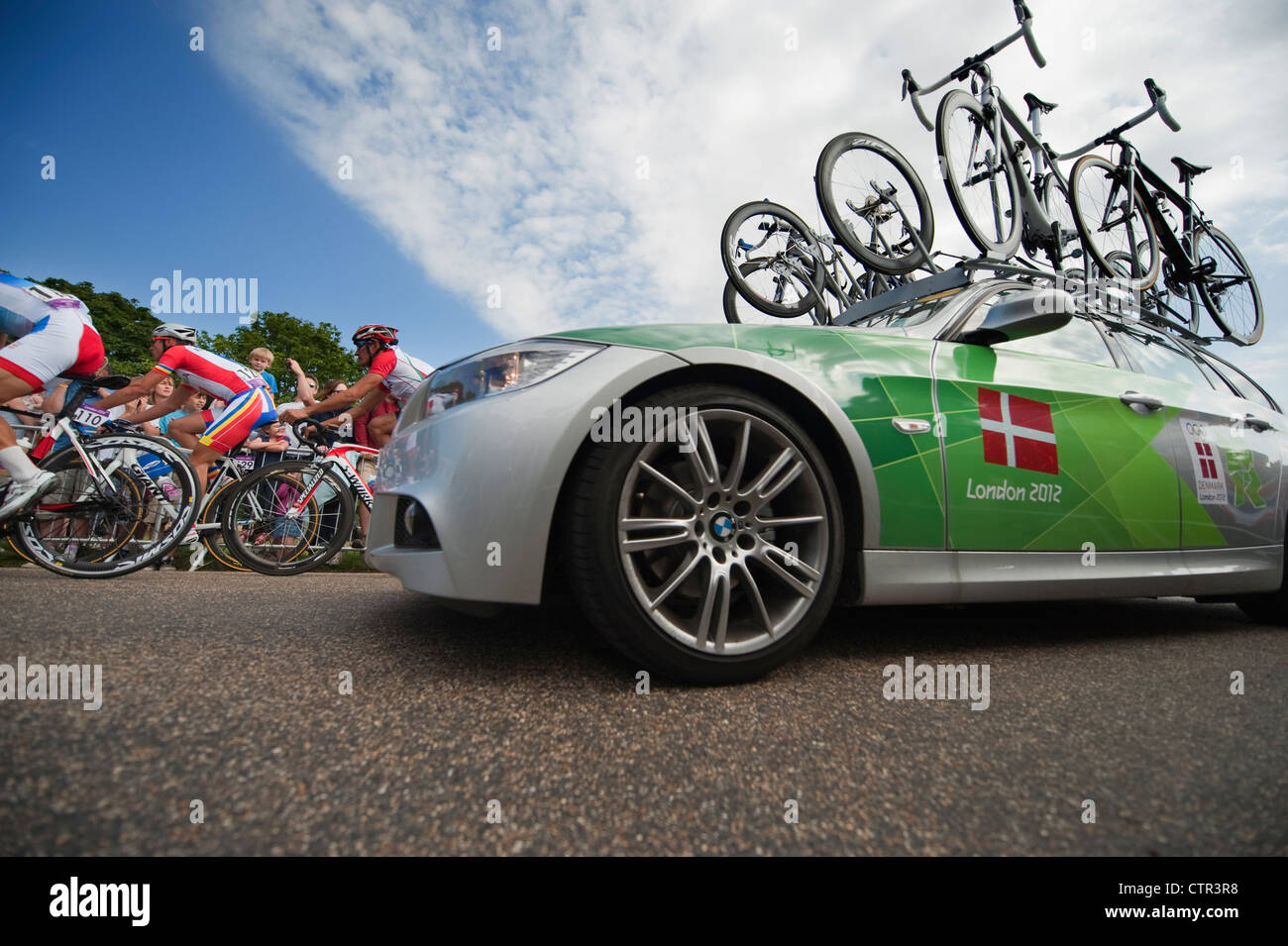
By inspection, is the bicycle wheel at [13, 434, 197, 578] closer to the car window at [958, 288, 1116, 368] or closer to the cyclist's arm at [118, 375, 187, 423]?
the cyclist's arm at [118, 375, 187, 423]

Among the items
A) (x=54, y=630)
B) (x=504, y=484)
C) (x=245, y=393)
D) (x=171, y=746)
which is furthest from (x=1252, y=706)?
(x=245, y=393)

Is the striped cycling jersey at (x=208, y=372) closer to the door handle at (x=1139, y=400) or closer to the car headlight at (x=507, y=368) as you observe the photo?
the car headlight at (x=507, y=368)

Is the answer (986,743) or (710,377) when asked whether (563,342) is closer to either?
(710,377)

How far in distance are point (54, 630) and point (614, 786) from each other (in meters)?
1.91

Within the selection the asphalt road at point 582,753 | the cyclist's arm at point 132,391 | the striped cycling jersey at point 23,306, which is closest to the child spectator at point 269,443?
the cyclist's arm at point 132,391

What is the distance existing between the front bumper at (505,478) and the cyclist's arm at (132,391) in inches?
132

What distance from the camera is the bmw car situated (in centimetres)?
144

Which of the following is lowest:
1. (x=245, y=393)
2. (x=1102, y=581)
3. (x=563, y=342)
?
(x=1102, y=581)

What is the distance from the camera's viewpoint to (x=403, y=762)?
1.00 meters

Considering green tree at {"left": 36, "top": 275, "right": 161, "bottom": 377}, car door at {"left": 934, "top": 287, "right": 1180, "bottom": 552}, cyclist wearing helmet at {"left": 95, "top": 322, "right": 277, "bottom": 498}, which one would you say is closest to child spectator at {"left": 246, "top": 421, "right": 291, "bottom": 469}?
cyclist wearing helmet at {"left": 95, "top": 322, "right": 277, "bottom": 498}

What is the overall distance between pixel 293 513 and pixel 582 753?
3660 mm

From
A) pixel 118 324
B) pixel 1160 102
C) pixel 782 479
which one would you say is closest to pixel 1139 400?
pixel 782 479

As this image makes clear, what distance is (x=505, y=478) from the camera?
143 cm

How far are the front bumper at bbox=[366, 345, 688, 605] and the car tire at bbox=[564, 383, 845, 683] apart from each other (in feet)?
0.27
